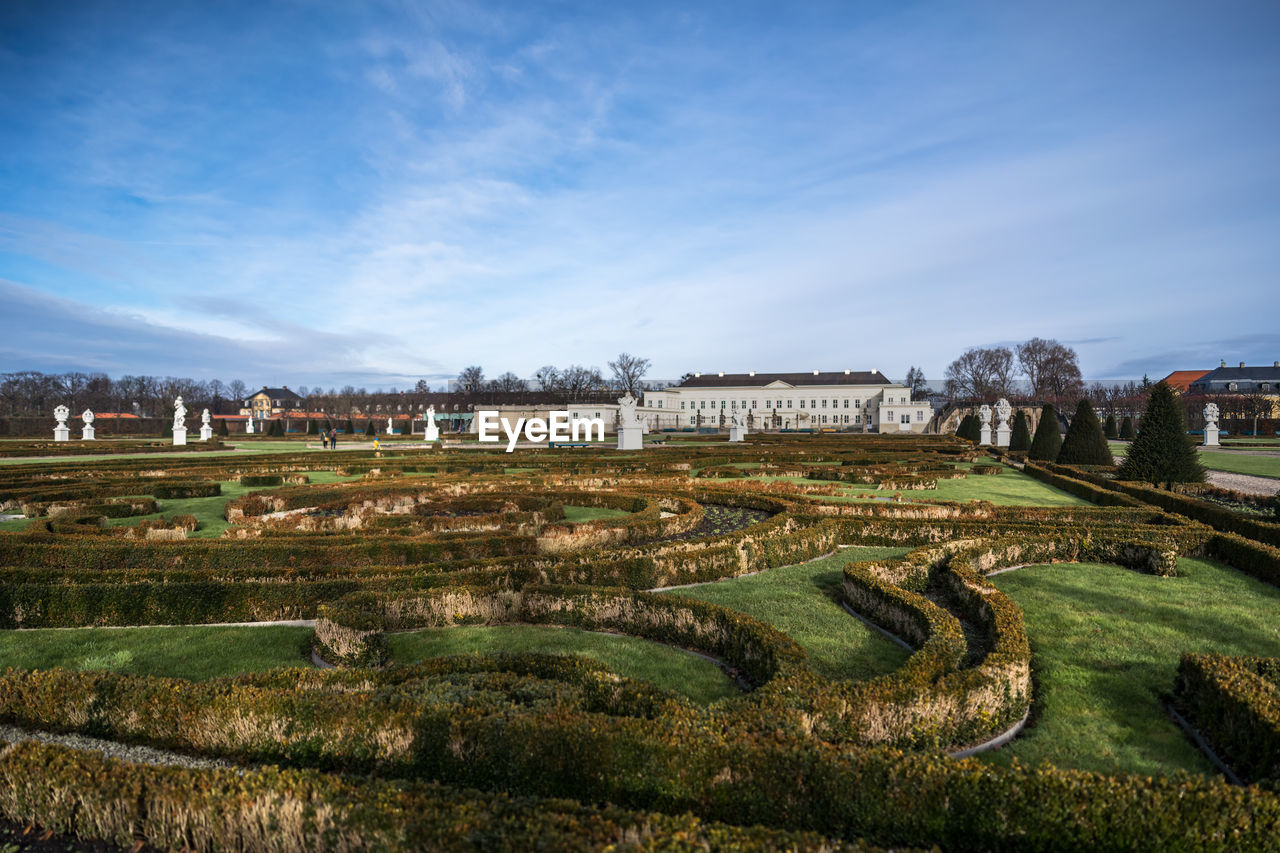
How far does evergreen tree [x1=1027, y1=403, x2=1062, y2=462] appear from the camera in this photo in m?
22.6

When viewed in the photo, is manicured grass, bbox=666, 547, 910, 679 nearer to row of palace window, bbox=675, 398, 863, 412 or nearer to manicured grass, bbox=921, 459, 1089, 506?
manicured grass, bbox=921, 459, 1089, 506

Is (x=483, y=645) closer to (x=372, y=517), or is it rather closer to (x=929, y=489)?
(x=372, y=517)

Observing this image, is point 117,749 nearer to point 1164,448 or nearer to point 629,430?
point 1164,448

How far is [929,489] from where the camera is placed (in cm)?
1548

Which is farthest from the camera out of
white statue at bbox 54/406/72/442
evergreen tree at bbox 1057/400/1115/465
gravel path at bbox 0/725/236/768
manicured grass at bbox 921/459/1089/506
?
white statue at bbox 54/406/72/442

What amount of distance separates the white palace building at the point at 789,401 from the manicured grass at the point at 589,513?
190ft

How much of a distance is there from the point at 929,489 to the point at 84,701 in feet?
50.7

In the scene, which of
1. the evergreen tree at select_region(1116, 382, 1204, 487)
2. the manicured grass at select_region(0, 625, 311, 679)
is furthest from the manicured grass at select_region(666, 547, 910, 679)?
the evergreen tree at select_region(1116, 382, 1204, 487)

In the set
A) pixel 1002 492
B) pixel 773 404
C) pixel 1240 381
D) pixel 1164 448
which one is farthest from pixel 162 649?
pixel 1240 381

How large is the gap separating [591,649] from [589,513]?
6688 millimetres

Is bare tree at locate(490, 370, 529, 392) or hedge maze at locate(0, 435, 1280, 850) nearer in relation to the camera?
hedge maze at locate(0, 435, 1280, 850)

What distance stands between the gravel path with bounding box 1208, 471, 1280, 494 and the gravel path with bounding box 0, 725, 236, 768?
18.6 meters

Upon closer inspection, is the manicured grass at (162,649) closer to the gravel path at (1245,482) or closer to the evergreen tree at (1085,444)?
the gravel path at (1245,482)

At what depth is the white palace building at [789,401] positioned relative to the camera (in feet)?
243
